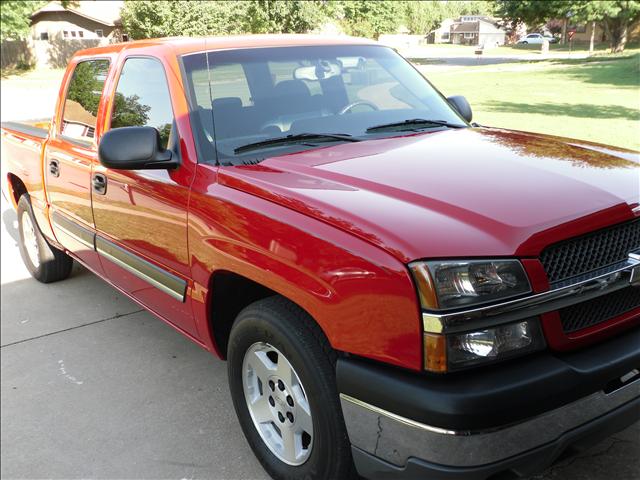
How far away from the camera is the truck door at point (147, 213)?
9.85ft

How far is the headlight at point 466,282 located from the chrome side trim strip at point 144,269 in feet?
4.88

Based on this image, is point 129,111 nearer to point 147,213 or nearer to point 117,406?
point 147,213

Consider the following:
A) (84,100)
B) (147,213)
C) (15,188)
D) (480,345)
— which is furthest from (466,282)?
(15,188)

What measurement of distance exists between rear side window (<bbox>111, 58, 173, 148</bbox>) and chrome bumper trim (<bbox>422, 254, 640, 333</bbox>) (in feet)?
6.18

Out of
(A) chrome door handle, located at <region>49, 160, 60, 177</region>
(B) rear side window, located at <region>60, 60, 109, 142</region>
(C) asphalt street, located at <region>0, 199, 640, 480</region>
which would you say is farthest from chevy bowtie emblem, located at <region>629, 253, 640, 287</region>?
(A) chrome door handle, located at <region>49, 160, 60, 177</region>

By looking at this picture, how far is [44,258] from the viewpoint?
17.7 ft

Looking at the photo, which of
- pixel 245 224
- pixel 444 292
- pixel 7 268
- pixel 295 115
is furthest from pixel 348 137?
pixel 7 268

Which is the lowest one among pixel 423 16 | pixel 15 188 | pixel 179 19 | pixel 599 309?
pixel 15 188

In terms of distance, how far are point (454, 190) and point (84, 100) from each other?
118 inches

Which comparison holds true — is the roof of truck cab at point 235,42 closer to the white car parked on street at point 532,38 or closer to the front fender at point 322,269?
the front fender at point 322,269

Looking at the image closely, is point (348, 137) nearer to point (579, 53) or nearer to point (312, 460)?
point (312, 460)

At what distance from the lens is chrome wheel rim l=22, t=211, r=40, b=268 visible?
5.45m

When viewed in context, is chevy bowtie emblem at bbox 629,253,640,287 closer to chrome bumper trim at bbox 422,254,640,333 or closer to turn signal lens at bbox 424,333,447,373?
chrome bumper trim at bbox 422,254,640,333

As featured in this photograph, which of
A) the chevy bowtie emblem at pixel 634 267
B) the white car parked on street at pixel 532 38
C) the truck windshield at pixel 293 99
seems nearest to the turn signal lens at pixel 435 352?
the chevy bowtie emblem at pixel 634 267
